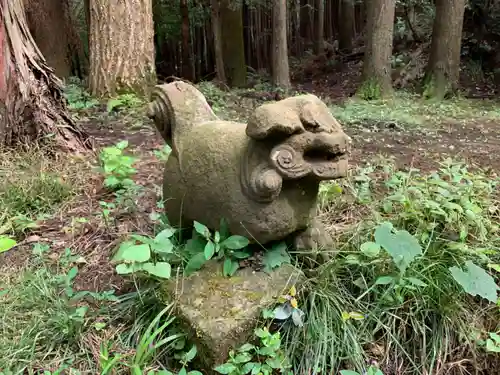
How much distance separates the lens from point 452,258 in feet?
8.19

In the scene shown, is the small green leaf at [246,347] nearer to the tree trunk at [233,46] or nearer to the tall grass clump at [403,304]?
the tall grass clump at [403,304]

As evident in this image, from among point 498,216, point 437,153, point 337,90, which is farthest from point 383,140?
point 337,90

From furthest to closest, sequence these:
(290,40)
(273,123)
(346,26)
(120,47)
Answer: (290,40), (346,26), (120,47), (273,123)

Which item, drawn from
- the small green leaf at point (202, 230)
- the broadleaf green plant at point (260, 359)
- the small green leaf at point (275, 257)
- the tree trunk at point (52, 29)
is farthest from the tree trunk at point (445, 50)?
the broadleaf green plant at point (260, 359)

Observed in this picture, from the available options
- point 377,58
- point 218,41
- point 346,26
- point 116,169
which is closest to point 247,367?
point 116,169

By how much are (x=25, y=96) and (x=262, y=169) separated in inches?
111

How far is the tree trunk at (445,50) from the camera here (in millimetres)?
7801

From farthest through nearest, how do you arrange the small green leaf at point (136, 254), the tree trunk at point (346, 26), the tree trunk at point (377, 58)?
the tree trunk at point (346, 26) → the tree trunk at point (377, 58) → the small green leaf at point (136, 254)

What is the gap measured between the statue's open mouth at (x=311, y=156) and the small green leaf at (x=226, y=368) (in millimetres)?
775

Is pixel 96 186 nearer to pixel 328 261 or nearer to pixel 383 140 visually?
pixel 328 261

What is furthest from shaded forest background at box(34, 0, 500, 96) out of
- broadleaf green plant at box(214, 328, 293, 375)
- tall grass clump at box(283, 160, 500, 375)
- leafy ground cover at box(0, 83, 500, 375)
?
broadleaf green plant at box(214, 328, 293, 375)

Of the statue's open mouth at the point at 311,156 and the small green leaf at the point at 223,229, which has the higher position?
the statue's open mouth at the point at 311,156

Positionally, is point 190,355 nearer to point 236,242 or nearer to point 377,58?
point 236,242

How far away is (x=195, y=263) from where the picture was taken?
2.31 metres
